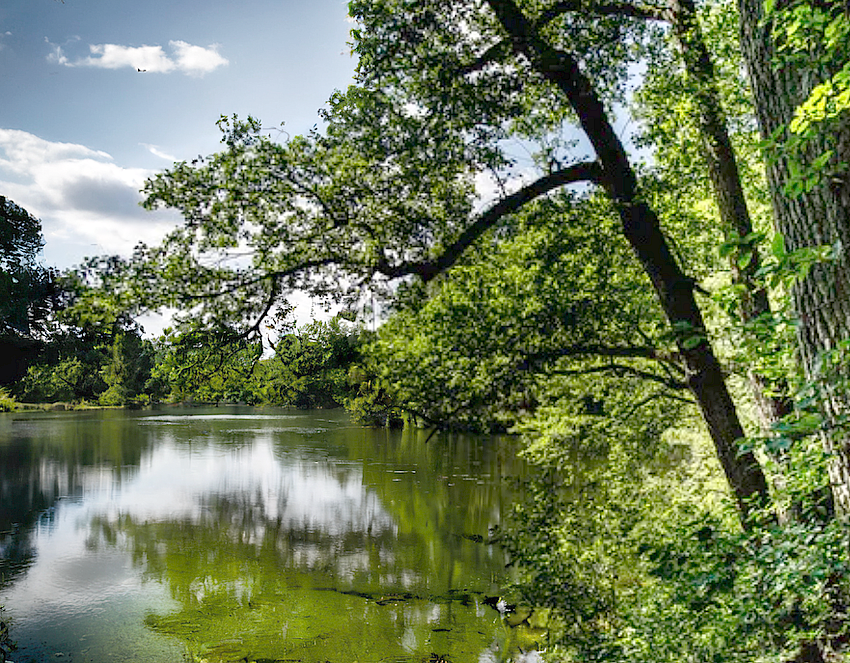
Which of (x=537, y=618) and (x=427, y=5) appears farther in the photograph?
(x=537, y=618)

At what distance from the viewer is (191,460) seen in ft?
83.6

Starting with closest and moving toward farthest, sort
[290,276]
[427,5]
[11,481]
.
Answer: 1. [427,5]
2. [290,276]
3. [11,481]

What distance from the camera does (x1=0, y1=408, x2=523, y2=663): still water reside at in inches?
358

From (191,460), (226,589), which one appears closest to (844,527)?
(226,589)

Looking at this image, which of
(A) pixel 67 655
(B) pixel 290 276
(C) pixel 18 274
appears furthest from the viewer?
(C) pixel 18 274

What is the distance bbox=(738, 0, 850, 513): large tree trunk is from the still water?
5.20 metres

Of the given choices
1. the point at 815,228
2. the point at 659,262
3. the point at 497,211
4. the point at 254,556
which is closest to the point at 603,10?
the point at 497,211

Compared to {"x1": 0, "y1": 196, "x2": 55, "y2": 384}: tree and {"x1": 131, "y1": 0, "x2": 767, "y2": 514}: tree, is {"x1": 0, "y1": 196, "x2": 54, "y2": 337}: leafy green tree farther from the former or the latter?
{"x1": 131, "y1": 0, "x2": 767, "y2": 514}: tree

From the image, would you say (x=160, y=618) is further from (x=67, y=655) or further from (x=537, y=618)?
(x=537, y=618)

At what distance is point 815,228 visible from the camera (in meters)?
2.50

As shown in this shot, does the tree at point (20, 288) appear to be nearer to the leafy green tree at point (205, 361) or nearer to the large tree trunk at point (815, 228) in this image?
the leafy green tree at point (205, 361)

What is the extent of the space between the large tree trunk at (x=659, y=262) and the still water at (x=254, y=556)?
11.6 ft

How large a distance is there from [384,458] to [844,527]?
2305 centimetres

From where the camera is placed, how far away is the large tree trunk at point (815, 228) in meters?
2.39
